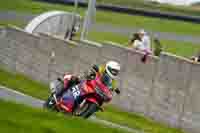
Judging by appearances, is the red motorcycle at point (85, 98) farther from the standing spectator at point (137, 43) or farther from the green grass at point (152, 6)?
the green grass at point (152, 6)

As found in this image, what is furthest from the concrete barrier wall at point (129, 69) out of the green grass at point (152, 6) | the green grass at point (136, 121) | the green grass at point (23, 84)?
the green grass at point (152, 6)

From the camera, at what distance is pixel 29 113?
33.3 ft

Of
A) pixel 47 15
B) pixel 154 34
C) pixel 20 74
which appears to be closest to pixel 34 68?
pixel 20 74

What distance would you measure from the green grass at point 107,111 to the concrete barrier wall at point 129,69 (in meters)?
0.23

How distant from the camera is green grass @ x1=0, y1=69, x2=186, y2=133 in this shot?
1789 cm

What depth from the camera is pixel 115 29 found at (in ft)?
140

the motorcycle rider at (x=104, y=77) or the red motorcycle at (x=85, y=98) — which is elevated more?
Result: the motorcycle rider at (x=104, y=77)

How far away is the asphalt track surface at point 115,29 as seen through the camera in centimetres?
4062

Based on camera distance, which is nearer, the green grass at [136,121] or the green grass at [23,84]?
the green grass at [136,121]

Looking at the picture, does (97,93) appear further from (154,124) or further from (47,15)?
(47,15)

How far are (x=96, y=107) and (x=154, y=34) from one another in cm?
2813

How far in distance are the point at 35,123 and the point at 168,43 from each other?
96.5ft

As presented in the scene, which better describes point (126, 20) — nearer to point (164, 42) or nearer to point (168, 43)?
point (164, 42)

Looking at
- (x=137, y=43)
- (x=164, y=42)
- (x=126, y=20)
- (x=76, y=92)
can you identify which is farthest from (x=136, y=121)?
(x=126, y=20)
